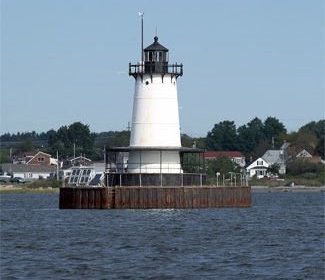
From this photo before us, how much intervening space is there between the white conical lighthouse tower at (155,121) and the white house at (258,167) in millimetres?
94780

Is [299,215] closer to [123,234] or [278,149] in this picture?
[123,234]

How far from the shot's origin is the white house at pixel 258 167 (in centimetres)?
17225

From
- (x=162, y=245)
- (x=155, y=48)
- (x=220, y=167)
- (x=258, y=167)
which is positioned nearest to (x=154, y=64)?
(x=155, y=48)

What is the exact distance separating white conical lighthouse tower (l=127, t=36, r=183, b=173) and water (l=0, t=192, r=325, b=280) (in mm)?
3779

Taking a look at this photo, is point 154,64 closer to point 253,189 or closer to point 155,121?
point 155,121

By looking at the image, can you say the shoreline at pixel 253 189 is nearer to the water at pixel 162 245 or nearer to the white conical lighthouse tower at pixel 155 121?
the white conical lighthouse tower at pixel 155 121

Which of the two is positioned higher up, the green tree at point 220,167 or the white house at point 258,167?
the white house at point 258,167

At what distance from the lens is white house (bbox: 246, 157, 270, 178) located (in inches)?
6781

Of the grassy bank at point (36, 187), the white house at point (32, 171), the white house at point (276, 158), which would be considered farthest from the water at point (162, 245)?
the white house at point (32, 171)

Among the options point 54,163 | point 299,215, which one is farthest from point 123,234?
point 54,163

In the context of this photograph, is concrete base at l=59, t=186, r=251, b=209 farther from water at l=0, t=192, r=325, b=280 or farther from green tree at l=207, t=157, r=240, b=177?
green tree at l=207, t=157, r=240, b=177

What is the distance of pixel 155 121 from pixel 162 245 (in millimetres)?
25880

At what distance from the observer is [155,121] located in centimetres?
7525

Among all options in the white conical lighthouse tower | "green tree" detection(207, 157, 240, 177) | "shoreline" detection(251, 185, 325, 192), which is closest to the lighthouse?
the white conical lighthouse tower
